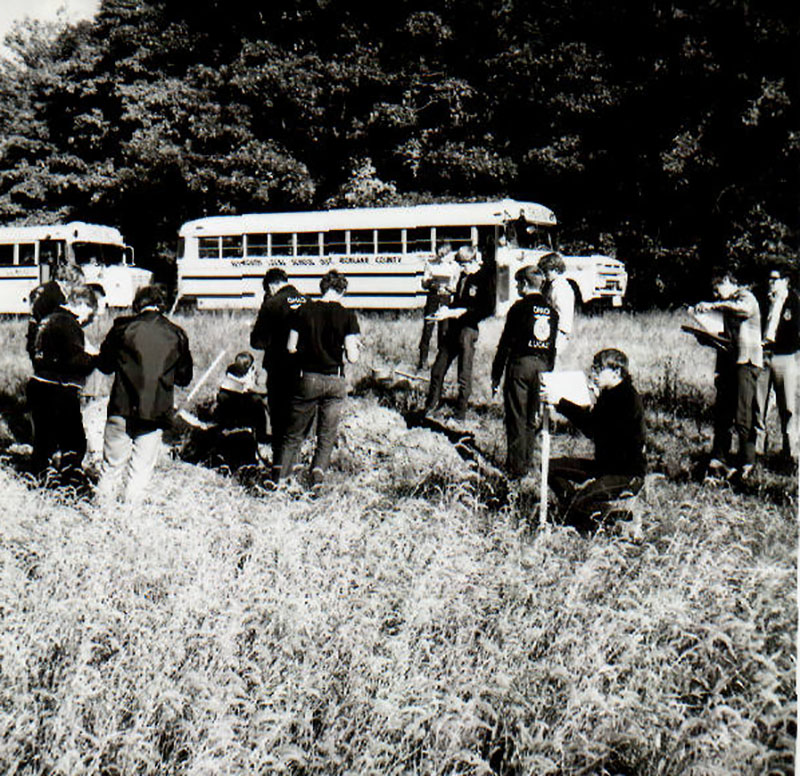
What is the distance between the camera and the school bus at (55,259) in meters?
21.0

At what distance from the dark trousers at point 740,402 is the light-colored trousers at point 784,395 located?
50cm

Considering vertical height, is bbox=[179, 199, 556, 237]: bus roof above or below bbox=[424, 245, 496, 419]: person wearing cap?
above

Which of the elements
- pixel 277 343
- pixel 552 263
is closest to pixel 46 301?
pixel 277 343

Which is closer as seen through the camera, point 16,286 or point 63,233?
point 63,233

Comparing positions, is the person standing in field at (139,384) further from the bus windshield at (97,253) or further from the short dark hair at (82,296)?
the bus windshield at (97,253)

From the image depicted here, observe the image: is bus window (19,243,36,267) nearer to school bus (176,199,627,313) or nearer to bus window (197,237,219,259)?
school bus (176,199,627,313)

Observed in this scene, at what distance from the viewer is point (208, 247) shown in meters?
20.6

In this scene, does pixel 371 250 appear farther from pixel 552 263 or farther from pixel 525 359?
pixel 525 359

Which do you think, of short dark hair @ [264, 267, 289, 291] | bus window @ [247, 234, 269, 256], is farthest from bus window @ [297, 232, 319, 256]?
short dark hair @ [264, 267, 289, 291]

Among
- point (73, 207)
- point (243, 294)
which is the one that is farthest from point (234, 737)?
point (73, 207)

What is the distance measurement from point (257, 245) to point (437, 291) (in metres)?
11.4

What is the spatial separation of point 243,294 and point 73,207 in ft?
32.6

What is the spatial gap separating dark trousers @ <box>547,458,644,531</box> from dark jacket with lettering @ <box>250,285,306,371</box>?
235cm

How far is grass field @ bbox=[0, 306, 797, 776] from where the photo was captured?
10.2 ft
